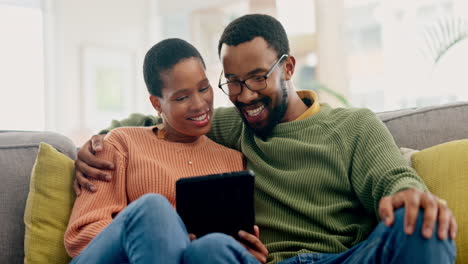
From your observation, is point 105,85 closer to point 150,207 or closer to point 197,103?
point 197,103

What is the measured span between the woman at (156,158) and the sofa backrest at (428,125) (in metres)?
0.52

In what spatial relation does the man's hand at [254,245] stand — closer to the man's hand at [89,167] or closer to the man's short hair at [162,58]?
the man's hand at [89,167]

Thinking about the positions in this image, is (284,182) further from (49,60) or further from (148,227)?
(49,60)

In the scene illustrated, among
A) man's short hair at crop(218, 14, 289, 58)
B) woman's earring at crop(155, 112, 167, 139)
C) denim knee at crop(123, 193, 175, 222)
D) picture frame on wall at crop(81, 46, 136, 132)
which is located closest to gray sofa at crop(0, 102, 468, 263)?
woman's earring at crop(155, 112, 167, 139)

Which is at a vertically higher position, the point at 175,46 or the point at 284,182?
the point at 175,46

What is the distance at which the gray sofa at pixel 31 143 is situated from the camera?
143cm

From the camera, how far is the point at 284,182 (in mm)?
1457

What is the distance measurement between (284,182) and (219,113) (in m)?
0.39

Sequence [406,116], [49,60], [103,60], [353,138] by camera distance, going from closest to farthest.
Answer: [353,138]
[406,116]
[49,60]
[103,60]

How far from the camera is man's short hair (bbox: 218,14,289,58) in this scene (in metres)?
1.57

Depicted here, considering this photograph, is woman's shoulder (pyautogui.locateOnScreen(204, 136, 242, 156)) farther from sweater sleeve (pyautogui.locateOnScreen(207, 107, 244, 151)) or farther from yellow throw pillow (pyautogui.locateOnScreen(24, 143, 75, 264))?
yellow throw pillow (pyautogui.locateOnScreen(24, 143, 75, 264))

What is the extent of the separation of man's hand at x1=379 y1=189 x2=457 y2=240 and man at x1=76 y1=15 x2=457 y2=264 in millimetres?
107

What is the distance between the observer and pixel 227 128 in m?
1.70

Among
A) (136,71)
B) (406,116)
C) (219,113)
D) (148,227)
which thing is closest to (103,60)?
(136,71)
